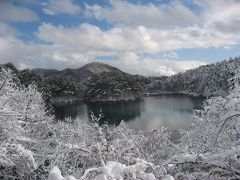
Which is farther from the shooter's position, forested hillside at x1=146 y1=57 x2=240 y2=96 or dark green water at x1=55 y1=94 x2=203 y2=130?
forested hillside at x1=146 y1=57 x2=240 y2=96

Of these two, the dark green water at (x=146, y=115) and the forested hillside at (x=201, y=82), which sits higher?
the forested hillside at (x=201, y=82)

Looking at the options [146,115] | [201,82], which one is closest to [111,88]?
[146,115]

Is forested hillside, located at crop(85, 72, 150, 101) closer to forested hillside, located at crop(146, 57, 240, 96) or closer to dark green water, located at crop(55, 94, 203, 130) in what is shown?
dark green water, located at crop(55, 94, 203, 130)

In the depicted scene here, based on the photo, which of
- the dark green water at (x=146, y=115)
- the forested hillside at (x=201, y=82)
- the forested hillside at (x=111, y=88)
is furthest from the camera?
the forested hillside at (x=111, y=88)

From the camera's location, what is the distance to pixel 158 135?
45.2 feet

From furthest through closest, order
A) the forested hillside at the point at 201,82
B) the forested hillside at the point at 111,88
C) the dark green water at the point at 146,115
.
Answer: the forested hillside at the point at 111,88 < the forested hillside at the point at 201,82 < the dark green water at the point at 146,115

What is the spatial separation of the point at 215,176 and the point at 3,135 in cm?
533

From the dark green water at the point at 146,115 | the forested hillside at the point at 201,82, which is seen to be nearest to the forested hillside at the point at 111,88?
the dark green water at the point at 146,115

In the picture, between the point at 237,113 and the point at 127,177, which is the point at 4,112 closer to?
the point at 127,177

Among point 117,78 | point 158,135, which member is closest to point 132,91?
point 117,78

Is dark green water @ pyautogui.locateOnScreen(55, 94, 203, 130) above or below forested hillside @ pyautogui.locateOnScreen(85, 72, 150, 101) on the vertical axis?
below

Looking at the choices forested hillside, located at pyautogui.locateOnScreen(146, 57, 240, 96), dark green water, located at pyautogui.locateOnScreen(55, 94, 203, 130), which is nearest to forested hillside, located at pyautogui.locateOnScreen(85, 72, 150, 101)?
dark green water, located at pyautogui.locateOnScreen(55, 94, 203, 130)

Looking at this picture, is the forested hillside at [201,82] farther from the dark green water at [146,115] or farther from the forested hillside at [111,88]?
the forested hillside at [111,88]

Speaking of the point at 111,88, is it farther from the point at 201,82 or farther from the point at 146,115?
the point at 201,82
